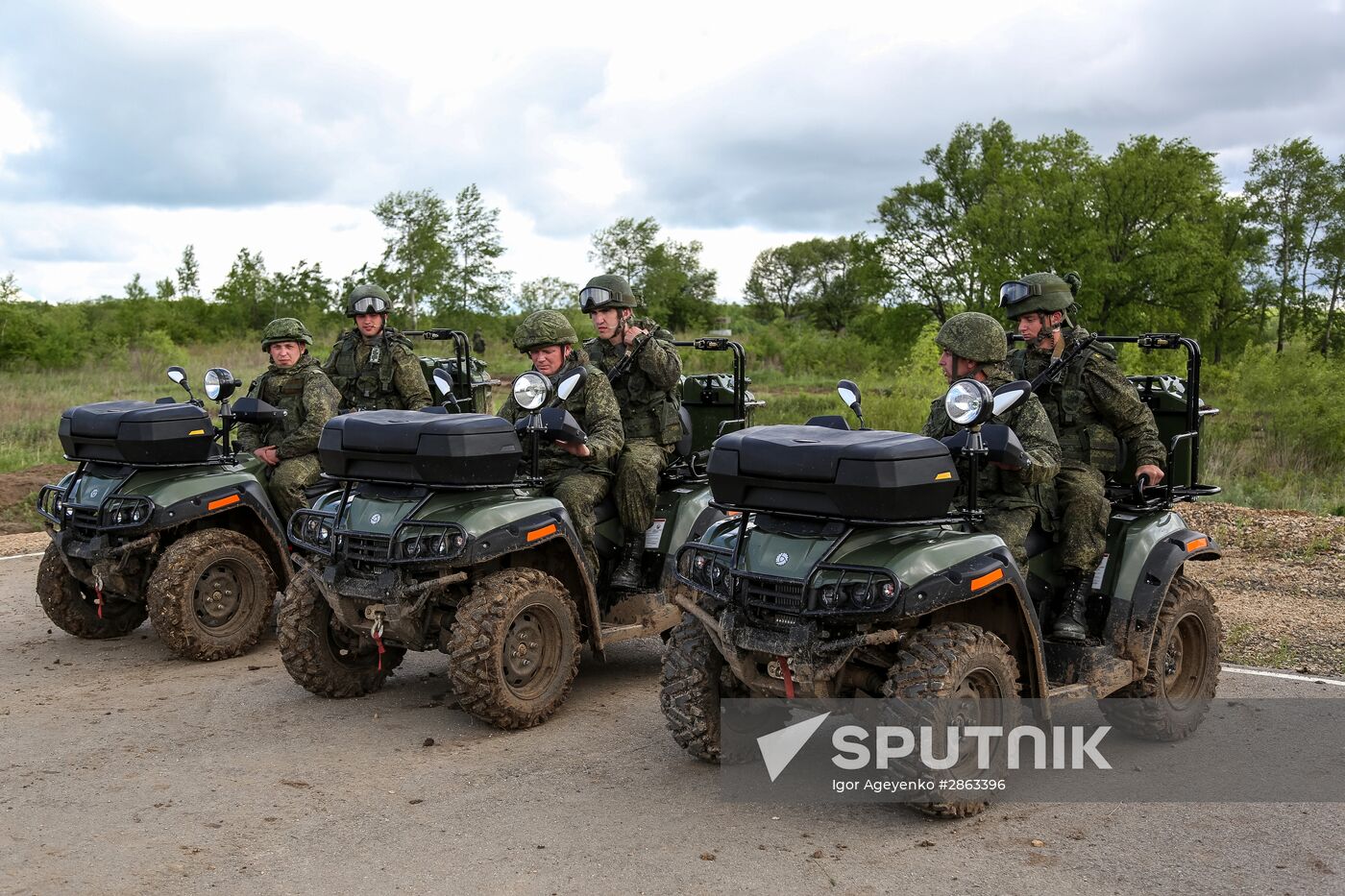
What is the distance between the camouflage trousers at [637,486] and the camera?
781 centimetres

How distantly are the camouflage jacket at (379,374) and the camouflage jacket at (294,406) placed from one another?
Answer: 0.89 feet

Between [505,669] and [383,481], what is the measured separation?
1.18 m

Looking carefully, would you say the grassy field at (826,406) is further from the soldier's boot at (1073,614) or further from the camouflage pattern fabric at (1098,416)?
the soldier's boot at (1073,614)

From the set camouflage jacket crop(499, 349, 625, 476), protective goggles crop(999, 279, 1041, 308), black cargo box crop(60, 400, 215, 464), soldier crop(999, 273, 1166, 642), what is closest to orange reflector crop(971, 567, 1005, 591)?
soldier crop(999, 273, 1166, 642)

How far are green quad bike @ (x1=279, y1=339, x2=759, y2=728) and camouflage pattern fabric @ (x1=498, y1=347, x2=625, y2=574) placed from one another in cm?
21

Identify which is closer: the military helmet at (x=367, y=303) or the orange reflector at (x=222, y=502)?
the orange reflector at (x=222, y=502)

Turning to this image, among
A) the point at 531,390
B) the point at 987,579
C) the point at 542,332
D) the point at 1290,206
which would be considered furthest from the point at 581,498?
the point at 1290,206

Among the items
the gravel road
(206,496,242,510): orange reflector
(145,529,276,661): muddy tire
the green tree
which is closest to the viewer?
the gravel road

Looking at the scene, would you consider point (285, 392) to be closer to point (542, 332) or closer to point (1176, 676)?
point (542, 332)

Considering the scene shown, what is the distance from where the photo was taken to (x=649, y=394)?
8.36 metres

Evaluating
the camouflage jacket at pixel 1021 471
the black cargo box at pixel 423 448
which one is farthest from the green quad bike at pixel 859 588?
the black cargo box at pixel 423 448

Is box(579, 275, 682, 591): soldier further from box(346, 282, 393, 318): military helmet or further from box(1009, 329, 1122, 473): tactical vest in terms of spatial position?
box(1009, 329, 1122, 473): tactical vest

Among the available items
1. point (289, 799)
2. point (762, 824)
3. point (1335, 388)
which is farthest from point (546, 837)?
point (1335, 388)

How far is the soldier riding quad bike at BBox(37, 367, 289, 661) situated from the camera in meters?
8.30
